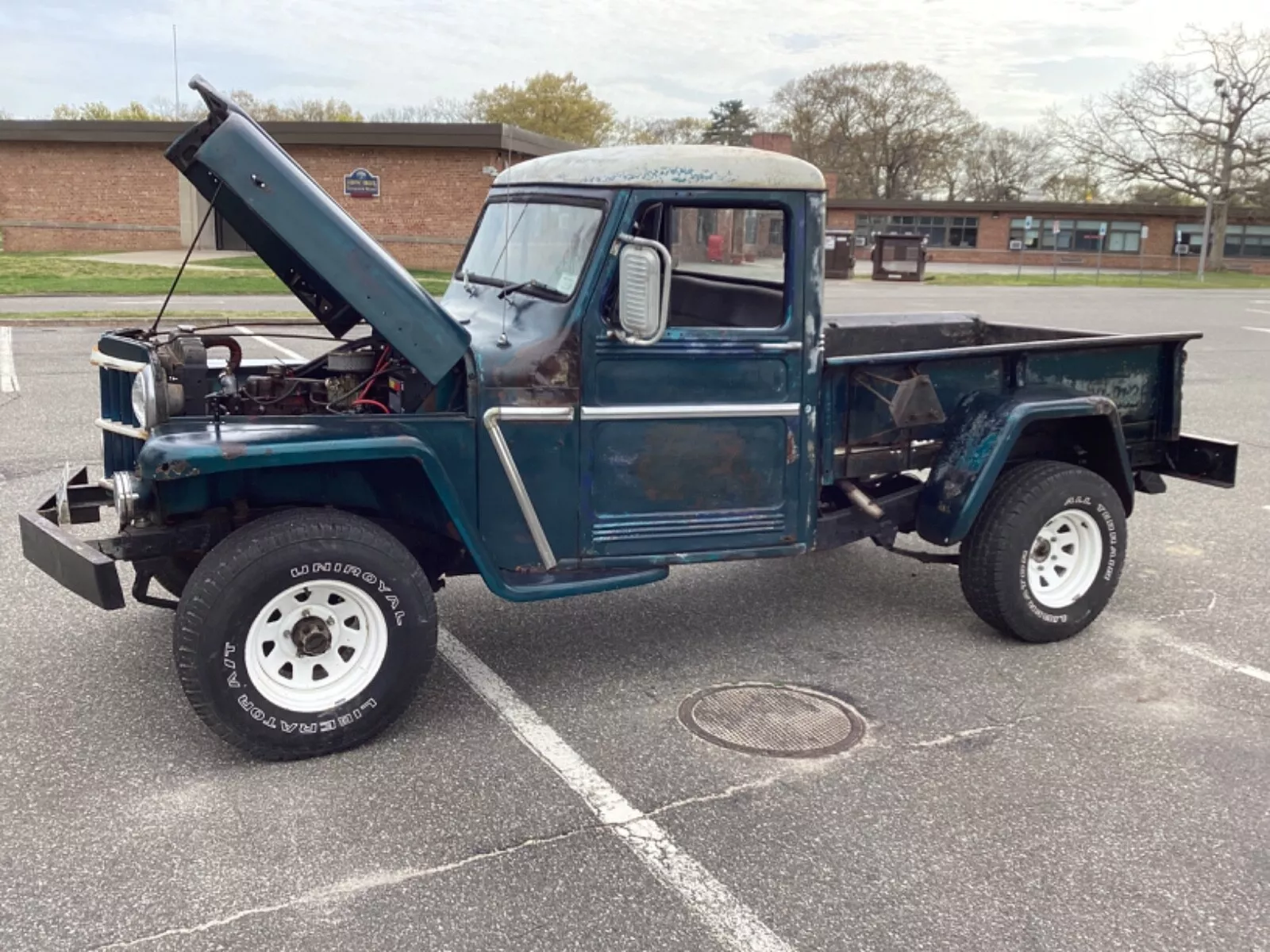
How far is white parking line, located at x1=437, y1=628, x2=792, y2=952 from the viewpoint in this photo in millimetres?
2906

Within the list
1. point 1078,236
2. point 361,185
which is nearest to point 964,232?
point 1078,236

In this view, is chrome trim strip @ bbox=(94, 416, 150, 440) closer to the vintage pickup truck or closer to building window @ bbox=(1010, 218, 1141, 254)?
the vintage pickup truck

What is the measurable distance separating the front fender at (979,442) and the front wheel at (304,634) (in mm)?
2269

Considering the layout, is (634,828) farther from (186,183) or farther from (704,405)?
(186,183)

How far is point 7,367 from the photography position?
1185 cm

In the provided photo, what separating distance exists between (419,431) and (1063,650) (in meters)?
2.99

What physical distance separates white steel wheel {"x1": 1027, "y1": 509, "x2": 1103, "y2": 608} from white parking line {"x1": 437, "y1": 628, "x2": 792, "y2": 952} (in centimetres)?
235

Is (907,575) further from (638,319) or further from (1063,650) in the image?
(638,319)

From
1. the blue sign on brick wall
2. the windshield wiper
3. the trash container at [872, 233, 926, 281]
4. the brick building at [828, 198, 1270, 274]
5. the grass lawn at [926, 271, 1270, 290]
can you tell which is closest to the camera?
the windshield wiper

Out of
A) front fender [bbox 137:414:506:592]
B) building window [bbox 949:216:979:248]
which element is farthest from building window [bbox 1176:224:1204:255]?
front fender [bbox 137:414:506:592]

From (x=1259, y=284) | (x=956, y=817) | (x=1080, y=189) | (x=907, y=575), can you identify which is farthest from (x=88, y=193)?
(x=1080, y=189)

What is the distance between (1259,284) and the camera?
4188 cm

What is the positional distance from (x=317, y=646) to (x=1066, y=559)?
3.31 m

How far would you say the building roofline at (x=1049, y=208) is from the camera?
5122cm
